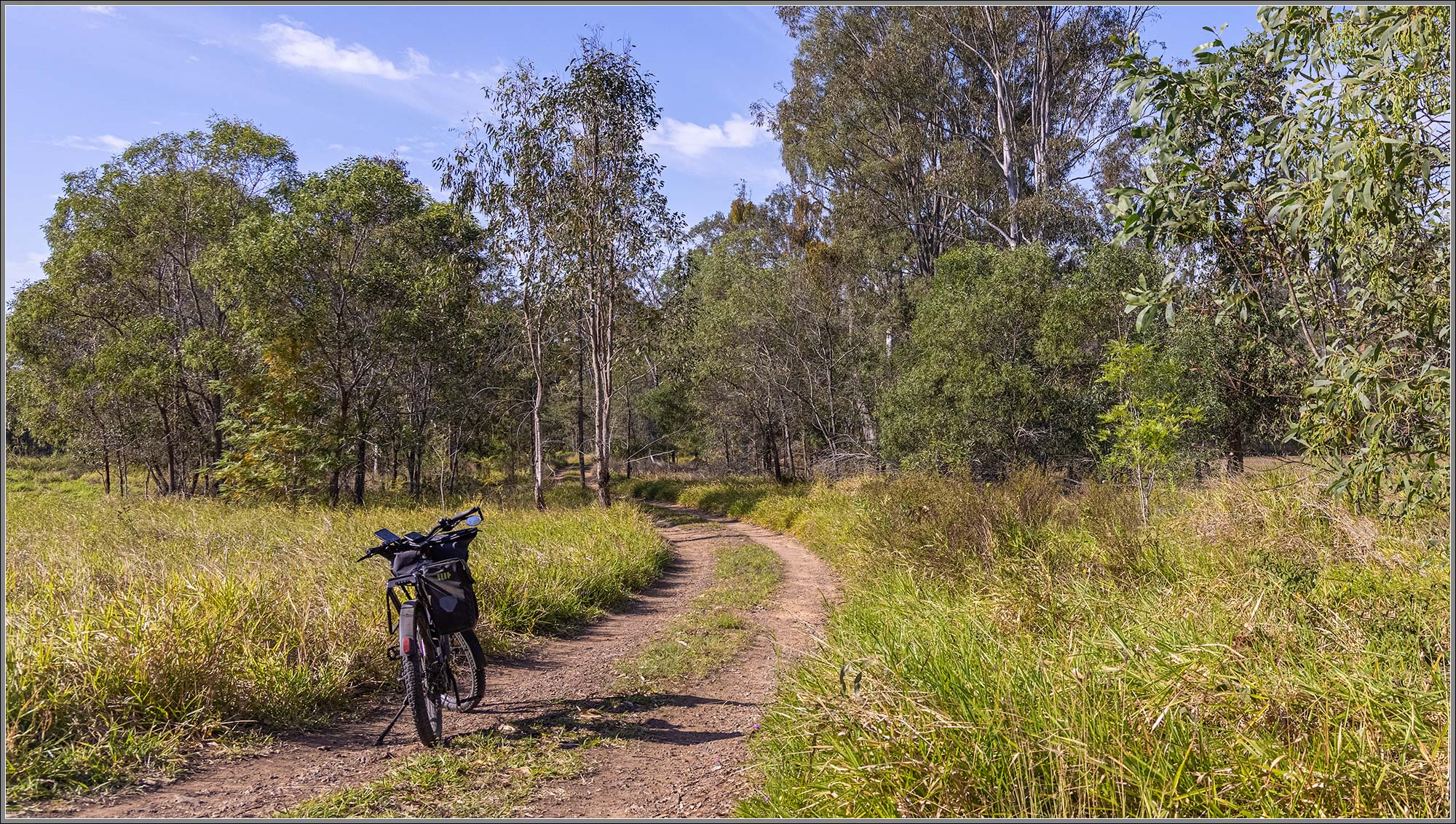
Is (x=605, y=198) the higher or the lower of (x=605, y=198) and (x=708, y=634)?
the higher

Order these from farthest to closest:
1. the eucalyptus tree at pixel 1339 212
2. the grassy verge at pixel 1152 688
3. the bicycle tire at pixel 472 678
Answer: the bicycle tire at pixel 472 678, the eucalyptus tree at pixel 1339 212, the grassy verge at pixel 1152 688

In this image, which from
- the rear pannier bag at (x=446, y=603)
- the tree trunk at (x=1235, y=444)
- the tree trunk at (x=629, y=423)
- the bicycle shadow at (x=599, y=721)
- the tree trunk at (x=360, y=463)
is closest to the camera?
the rear pannier bag at (x=446, y=603)

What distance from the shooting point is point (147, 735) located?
3.82 meters

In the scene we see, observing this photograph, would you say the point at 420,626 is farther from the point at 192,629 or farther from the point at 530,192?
the point at 530,192

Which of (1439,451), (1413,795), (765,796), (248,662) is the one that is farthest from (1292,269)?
(248,662)

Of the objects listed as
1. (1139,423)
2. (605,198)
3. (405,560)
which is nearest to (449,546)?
(405,560)

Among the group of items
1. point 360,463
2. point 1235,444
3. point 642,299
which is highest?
point 642,299

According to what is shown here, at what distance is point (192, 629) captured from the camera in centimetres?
466

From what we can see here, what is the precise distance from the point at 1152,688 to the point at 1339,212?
2.51 m

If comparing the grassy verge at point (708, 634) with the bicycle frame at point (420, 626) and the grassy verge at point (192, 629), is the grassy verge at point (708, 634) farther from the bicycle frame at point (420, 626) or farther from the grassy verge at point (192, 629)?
the bicycle frame at point (420, 626)

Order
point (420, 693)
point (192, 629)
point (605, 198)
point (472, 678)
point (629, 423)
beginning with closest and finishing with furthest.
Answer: point (420, 693), point (192, 629), point (472, 678), point (605, 198), point (629, 423)

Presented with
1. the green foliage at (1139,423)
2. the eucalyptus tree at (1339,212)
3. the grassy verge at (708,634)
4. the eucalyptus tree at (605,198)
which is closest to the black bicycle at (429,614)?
the grassy verge at (708,634)

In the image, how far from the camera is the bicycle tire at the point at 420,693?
13.4ft

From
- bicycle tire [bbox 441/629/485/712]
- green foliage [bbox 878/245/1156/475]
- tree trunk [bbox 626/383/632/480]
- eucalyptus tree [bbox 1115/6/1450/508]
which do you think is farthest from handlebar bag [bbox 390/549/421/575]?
tree trunk [bbox 626/383/632/480]
